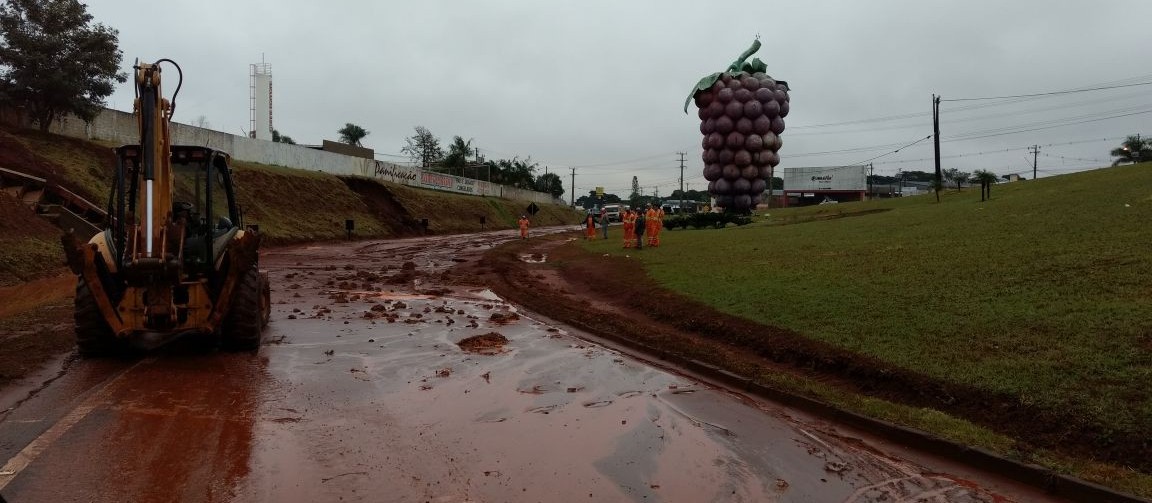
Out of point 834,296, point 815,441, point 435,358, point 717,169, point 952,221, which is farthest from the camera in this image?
point 717,169

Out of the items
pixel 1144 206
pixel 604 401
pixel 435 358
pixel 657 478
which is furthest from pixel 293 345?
pixel 1144 206

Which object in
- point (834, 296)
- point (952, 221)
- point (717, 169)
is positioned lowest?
point (834, 296)

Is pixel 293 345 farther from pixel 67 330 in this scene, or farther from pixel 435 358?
pixel 67 330

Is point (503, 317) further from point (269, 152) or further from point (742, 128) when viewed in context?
point (269, 152)

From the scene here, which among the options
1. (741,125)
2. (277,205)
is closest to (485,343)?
(741,125)

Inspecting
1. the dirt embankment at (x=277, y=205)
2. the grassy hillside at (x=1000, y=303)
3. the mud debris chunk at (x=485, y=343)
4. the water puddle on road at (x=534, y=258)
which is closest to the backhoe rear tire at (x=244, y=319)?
the mud debris chunk at (x=485, y=343)

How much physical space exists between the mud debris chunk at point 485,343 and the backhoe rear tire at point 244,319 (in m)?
2.74

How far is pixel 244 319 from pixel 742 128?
2876 cm

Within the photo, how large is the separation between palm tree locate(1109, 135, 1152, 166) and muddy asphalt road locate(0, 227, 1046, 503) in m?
70.6

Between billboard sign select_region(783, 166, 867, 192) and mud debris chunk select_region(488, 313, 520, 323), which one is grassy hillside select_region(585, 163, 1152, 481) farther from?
billboard sign select_region(783, 166, 867, 192)

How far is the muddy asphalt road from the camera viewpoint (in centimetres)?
488

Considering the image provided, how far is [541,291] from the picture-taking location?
678 inches

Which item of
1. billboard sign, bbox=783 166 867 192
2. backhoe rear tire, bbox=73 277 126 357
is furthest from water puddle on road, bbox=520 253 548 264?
billboard sign, bbox=783 166 867 192

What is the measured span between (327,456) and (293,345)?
485 cm
